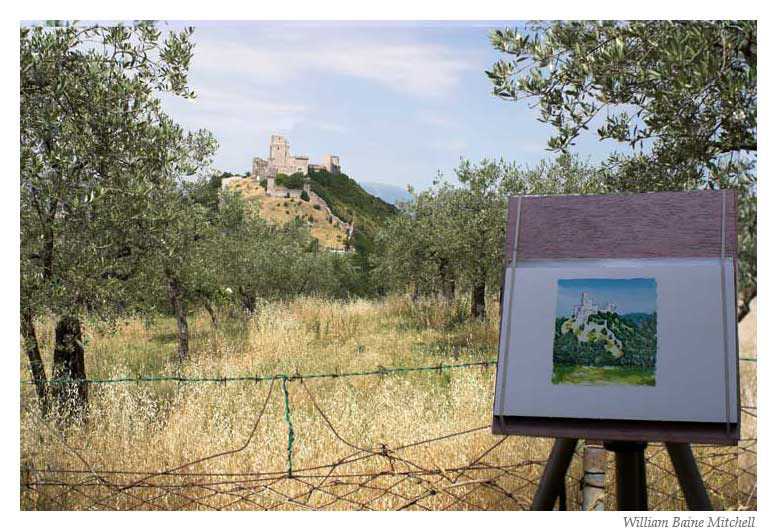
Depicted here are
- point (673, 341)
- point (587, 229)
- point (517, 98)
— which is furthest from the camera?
point (517, 98)

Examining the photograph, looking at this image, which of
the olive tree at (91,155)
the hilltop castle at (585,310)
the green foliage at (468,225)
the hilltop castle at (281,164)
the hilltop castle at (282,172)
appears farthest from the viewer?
the hilltop castle at (281,164)

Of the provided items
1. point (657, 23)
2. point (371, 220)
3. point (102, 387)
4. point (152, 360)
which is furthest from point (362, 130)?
point (657, 23)

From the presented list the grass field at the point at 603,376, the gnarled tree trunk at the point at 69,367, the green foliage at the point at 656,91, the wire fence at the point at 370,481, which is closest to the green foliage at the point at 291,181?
the gnarled tree trunk at the point at 69,367

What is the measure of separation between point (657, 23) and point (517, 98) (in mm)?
785

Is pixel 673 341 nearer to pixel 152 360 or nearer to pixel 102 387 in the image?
pixel 102 387

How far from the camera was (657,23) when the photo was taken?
11.1 ft

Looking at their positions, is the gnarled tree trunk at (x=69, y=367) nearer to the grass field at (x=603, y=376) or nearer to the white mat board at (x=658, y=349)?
the white mat board at (x=658, y=349)

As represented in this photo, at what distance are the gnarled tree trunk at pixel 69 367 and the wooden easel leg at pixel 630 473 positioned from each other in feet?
13.0

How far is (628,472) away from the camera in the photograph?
99.3 inches

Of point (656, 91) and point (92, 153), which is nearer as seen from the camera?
point (656, 91)

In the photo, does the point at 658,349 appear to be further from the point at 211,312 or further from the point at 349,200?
the point at 349,200

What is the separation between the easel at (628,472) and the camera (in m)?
2.49

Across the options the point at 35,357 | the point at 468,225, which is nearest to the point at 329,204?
the point at 468,225

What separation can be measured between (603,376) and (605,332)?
0.64ft
